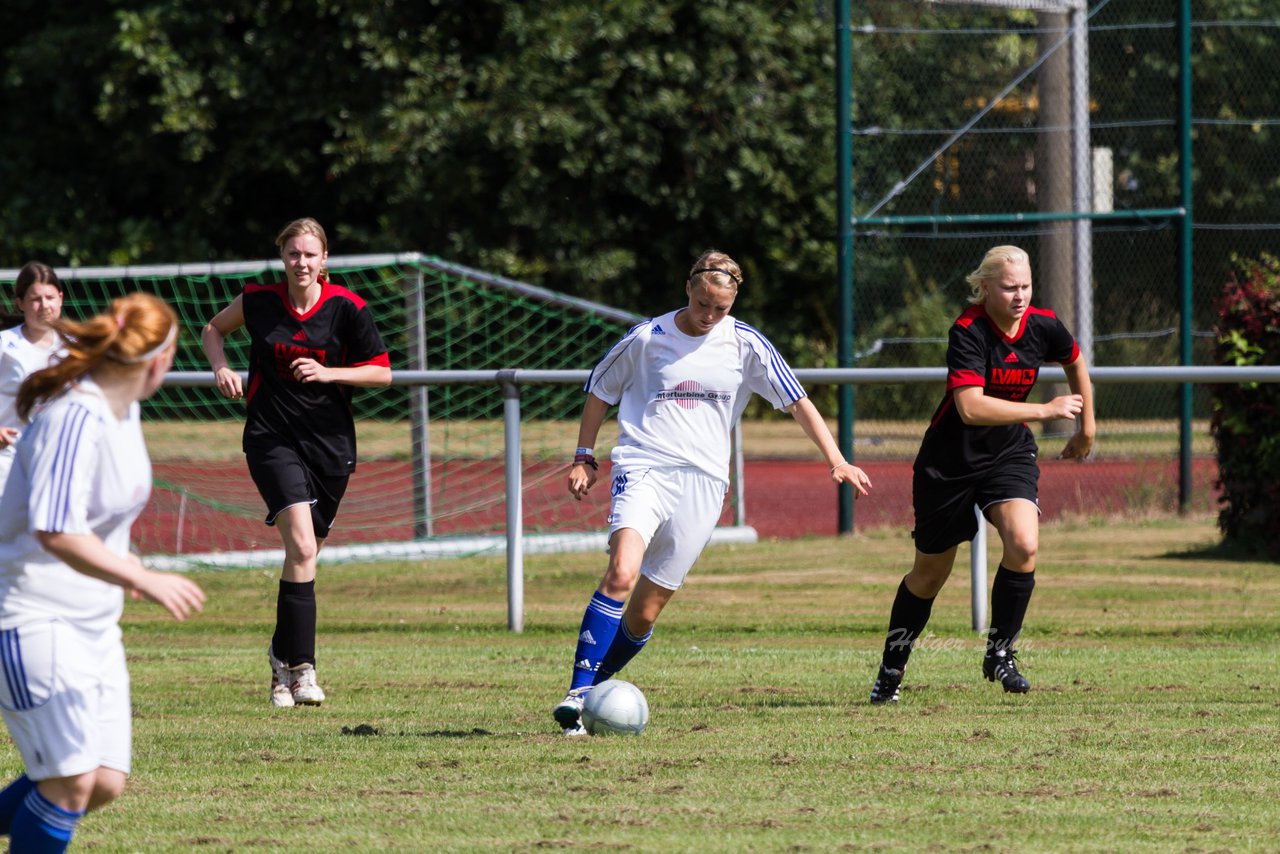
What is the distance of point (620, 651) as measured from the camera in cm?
701

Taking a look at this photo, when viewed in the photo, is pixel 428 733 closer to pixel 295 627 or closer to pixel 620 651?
pixel 620 651

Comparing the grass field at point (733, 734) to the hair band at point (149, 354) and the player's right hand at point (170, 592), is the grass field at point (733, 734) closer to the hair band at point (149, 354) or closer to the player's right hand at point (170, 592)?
the player's right hand at point (170, 592)

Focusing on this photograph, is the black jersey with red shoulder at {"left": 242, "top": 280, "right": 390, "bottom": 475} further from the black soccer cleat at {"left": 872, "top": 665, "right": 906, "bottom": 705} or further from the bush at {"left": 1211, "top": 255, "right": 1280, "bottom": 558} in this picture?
the bush at {"left": 1211, "top": 255, "right": 1280, "bottom": 558}

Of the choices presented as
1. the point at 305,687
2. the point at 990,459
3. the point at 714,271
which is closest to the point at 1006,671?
the point at 990,459

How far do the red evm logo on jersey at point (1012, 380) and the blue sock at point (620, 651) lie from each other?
5.73 feet

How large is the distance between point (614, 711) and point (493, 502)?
861 cm

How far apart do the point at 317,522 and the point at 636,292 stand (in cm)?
2049

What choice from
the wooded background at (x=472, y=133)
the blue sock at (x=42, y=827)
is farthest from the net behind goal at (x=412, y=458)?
the blue sock at (x=42, y=827)

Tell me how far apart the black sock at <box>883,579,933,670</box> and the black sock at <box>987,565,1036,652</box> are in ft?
0.95

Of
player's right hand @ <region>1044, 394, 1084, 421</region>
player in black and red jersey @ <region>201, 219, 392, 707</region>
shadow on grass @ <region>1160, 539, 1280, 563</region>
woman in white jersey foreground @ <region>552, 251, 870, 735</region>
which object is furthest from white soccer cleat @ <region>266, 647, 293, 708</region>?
shadow on grass @ <region>1160, 539, 1280, 563</region>

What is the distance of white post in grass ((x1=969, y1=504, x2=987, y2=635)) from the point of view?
9391 mm

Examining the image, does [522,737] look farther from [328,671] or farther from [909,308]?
[909,308]

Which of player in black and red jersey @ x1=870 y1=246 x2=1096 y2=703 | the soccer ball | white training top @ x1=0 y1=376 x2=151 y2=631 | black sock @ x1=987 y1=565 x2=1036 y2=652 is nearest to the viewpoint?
white training top @ x1=0 y1=376 x2=151 y2=631

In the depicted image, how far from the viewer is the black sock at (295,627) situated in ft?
24.9
